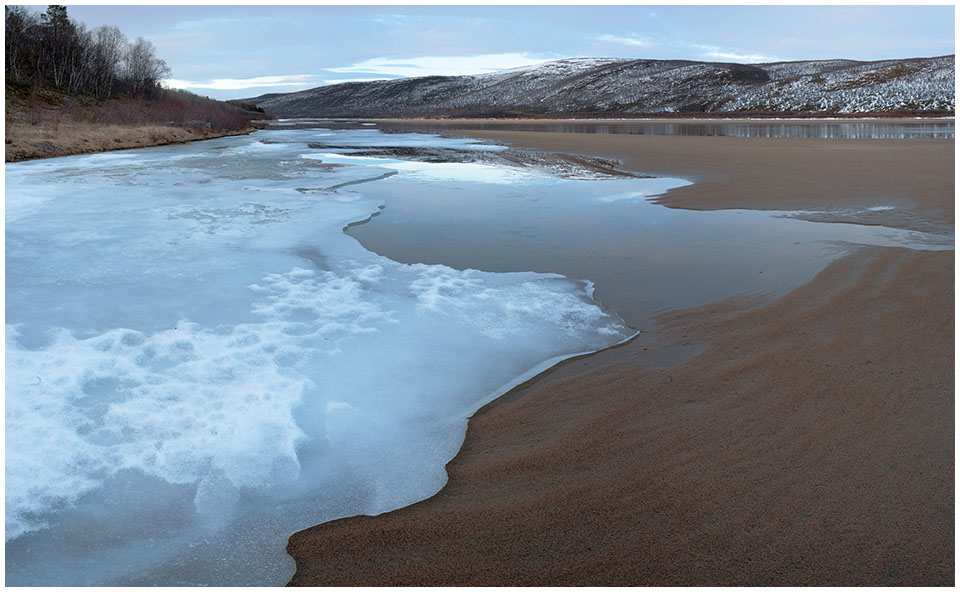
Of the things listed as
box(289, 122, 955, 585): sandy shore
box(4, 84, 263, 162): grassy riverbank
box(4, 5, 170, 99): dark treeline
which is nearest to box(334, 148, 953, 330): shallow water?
box(289, 122, 955, 585): sandy shore

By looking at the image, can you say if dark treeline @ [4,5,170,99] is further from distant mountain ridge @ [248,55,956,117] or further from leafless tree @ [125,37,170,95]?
distant mountain ridge @ [248,55,956,117]

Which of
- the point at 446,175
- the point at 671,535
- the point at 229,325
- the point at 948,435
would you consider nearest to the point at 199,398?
the point at 229,325

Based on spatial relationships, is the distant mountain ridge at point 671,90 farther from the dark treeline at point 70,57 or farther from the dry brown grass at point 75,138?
the dry brown grass at point 75,138

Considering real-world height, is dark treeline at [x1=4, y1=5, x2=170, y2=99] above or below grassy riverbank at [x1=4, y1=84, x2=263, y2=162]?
above

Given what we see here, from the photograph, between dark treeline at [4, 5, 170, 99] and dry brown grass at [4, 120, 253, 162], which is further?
dark treeline at [4, 5, 170, 99]

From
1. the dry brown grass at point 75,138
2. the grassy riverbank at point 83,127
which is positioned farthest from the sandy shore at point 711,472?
the grassy riverbank at point 83,127

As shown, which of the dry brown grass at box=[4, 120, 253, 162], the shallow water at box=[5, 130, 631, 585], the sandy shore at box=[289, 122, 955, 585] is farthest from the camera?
the dry brown grass at box=[4, 120, 253, 162]

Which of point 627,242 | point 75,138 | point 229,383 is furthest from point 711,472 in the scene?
point 75,138
